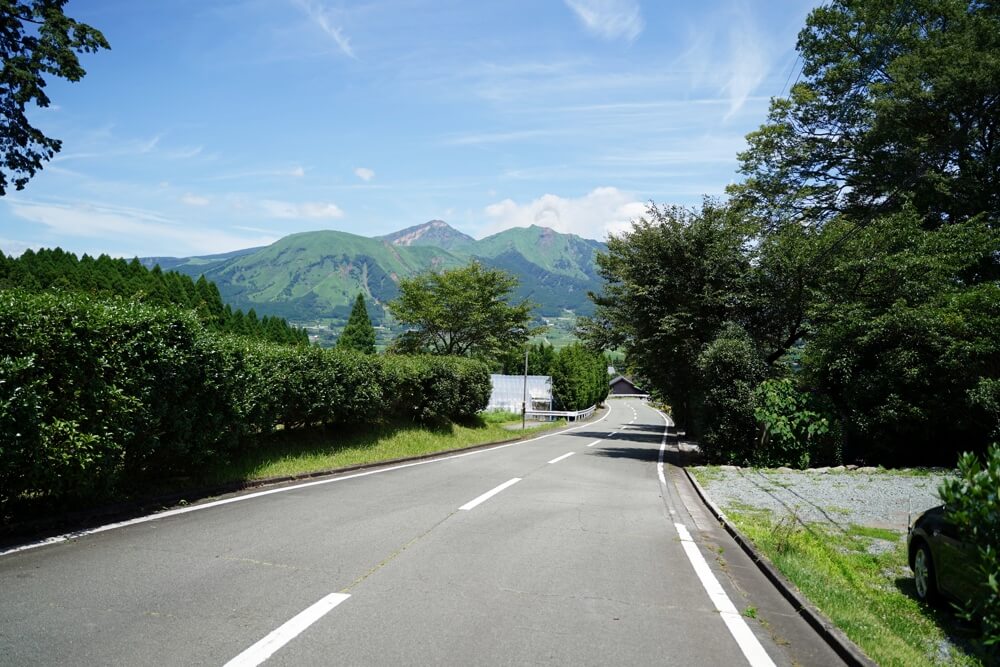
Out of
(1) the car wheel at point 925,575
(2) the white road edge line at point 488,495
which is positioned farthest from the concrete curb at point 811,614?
(2) the white road edge line at point 488,495

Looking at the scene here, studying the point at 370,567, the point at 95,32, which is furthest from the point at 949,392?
the point at 95,32

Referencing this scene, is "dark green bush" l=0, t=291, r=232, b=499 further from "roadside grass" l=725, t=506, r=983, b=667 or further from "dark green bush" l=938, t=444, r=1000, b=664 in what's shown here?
"dark green bush" l=938, t=444, r=1000, b=664

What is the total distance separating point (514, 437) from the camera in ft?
94.2

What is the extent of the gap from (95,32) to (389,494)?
67.5 feet

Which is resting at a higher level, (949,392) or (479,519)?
(949,392)

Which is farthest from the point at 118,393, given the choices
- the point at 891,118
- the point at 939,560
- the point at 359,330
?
the point at 359,330

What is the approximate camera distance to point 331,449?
14172mm

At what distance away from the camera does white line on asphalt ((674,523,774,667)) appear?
13.8ft

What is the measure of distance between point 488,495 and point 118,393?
5.98 m

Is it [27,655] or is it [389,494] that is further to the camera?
[389,494]

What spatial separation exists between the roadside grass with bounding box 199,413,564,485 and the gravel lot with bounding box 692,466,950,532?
794cm

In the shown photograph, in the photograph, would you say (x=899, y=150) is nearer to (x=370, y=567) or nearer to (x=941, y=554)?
(x=941, y=554)

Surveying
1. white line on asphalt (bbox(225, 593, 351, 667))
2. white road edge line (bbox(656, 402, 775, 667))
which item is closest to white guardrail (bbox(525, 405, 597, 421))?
white road edge line (bbox(656, 402, 775, 667))

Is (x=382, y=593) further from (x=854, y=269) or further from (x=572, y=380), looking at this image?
(x=572, y=380)
